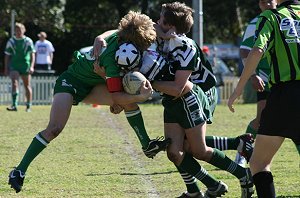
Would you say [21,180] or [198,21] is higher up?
[21,180]

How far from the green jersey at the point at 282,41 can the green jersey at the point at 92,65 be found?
1506 mm

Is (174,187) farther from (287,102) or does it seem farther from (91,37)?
(91,37)

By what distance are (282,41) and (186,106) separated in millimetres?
1396

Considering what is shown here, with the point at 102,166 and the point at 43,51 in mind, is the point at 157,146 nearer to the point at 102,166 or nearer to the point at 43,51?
the point at 102,166

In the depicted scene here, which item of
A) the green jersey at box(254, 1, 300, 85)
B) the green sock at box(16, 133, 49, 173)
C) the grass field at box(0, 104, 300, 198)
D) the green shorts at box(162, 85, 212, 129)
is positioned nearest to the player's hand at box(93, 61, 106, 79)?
the green shorts at box(162, 85, 212, 129)

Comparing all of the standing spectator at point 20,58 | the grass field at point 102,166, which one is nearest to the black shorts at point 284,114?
the grass field at point 102,166

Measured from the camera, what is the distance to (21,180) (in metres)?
7.12

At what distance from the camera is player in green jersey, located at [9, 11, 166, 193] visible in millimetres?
6656

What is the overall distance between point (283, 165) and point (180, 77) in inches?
135

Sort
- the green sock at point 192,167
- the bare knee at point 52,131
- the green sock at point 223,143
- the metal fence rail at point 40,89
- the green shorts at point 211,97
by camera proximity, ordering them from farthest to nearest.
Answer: the metal fence rail at point 40,89, the green sock at point 223,143, the bare knee at point 52,131, the green shorts at point 211,97, the green sock at point 192,167

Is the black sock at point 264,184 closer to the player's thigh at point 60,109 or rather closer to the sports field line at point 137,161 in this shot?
the sports field line at point 137,161

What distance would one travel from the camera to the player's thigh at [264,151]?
5570mm

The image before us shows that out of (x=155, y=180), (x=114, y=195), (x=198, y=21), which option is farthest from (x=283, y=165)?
(x=198, y=21)

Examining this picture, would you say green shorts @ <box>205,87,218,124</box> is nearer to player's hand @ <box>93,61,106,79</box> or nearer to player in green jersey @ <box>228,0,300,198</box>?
player's hand @ <box>93,61,106,79</box>
